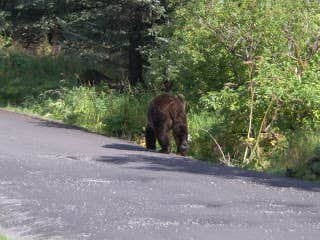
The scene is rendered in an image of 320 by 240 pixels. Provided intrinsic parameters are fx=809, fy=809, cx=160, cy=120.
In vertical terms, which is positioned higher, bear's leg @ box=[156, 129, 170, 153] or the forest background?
the forest background

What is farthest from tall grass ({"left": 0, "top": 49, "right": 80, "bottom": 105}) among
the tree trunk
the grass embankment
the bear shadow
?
the bear shadow

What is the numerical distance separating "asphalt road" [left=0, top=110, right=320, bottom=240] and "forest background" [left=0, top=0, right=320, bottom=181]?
2038 mm

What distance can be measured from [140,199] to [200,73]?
34.6 feet

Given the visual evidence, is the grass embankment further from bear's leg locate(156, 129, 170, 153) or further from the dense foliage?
bear's leg locate(156, 129, 170, 153)

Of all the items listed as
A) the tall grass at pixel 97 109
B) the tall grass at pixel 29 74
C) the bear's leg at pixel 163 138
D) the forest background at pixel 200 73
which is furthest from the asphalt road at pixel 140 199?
the tall grass at pixel 29 74

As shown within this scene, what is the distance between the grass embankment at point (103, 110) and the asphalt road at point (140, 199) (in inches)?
61.0

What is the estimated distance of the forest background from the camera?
15828 mm

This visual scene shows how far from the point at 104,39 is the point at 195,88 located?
4.77m

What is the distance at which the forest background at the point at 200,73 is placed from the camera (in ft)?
51.9

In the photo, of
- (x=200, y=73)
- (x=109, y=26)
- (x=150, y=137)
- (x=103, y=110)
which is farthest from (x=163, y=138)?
(x=109, y=26)

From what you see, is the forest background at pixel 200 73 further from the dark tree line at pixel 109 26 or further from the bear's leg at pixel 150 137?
the bear's leg at pixel 150 137

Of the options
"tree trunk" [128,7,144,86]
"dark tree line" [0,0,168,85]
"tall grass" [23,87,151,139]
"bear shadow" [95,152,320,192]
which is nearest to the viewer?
"bear shadow" [95,152,320,192]

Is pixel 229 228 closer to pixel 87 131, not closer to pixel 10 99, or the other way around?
pixel 87 131

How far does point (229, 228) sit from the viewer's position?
790 centimetres
